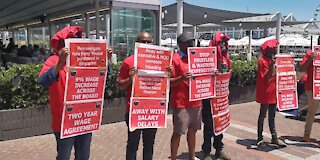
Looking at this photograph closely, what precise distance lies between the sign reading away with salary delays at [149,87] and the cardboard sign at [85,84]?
37cm

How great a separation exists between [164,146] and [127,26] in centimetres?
575

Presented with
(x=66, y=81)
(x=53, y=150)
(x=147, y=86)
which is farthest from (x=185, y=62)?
(x=53, y=150)

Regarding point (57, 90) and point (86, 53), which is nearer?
point (57, 90)

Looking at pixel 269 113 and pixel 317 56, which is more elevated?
pixel 317 56

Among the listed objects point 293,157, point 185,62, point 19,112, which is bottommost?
point 293,157

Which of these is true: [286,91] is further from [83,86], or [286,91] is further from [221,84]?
[83,86]

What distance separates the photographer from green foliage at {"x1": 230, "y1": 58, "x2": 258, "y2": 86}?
912 centimetres

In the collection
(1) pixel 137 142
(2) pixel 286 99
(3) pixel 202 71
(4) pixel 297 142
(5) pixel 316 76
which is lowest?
(4) pixel 297 142

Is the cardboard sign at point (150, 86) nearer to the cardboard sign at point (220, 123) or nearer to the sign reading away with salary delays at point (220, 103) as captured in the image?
the sign reading away with salary delays at point (220, 103)

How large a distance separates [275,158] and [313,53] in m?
1.83

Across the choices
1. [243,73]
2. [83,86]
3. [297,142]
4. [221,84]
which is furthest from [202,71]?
[243,73]

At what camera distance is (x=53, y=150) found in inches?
202

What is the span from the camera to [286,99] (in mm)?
5441

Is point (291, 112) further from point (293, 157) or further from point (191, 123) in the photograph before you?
point (191, 123)
